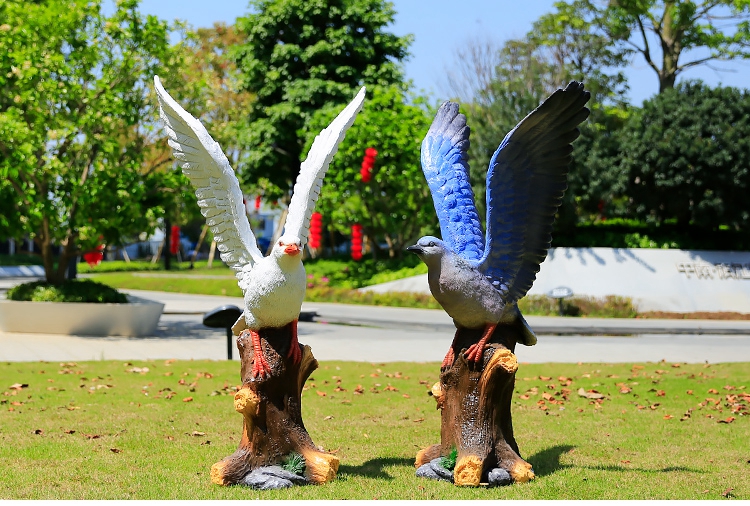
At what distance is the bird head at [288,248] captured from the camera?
17.1 feet

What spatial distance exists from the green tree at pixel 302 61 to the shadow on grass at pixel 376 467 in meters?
19.9

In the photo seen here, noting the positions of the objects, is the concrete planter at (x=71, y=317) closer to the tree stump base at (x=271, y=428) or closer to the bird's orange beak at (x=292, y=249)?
the tree stump base at (x=271, y=428)

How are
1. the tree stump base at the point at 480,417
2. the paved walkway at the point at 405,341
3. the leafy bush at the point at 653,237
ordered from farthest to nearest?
the leafy bush at the point at 653,237 → the paved walkway at the point at 405,341 → the tree stump base at the point at 480,417

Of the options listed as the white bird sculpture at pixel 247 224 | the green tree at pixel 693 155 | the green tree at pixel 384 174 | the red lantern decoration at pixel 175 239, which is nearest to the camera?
the white bird sculpture at pixel 247 224

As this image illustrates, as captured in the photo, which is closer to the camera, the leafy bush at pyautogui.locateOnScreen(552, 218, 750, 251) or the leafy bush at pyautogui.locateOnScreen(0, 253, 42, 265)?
the leafy bush at pyautogui.locateOnScreen(552, 218, 750, 251)

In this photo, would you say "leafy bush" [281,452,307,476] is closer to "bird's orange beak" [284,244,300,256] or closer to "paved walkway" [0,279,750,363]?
"bird's orange beak" [284,244,300,256]

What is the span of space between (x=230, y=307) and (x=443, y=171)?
16.0ft

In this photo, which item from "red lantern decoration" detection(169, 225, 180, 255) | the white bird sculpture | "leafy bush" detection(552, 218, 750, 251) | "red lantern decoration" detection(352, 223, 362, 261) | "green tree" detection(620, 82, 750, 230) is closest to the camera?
the white bird sculpture

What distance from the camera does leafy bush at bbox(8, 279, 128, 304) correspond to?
47.5ft

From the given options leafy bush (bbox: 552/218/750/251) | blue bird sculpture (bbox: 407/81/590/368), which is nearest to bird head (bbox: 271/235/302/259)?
blue bird sculpture (bbox: 407/81/590/368)

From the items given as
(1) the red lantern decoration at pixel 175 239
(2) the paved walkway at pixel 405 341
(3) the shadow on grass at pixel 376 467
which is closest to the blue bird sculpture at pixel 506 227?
(3) the shadow on grass at pixel 376 467

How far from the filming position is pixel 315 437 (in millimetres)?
7027

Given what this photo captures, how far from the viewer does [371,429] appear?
7301 mm

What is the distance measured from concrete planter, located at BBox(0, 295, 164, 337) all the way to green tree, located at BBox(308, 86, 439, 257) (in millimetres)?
10129
